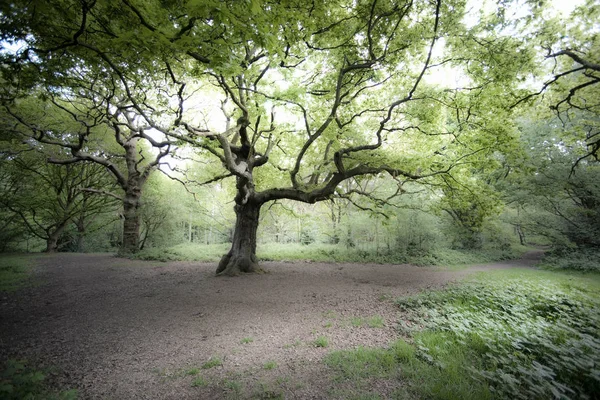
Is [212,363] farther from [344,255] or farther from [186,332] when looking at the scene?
[344,255]

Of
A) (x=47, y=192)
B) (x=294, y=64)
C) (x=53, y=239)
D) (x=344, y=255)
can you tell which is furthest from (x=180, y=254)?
(x=294, y=64)

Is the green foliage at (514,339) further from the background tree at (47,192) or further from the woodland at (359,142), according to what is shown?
the background tree at (47,192)

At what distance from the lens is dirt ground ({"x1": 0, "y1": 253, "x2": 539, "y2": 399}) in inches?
115

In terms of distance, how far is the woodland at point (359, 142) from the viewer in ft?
11.3

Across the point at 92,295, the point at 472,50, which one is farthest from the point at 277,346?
the point at 472,50

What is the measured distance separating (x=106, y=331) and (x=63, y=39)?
210 inches

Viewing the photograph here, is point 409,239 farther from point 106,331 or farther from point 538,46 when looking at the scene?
point 106,331

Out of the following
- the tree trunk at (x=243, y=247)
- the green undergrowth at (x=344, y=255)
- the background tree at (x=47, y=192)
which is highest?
the background tree at (x=47, y=192)

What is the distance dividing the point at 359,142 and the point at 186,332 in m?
10.3

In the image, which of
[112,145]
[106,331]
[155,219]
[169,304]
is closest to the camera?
[106,331]

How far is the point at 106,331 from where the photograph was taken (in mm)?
4246

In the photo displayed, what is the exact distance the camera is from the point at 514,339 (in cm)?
345

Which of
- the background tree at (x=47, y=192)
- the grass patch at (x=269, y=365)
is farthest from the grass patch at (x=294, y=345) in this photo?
the background tree at (x=47, y=192)

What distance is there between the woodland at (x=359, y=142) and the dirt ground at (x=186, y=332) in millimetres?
223
